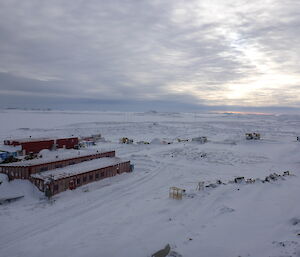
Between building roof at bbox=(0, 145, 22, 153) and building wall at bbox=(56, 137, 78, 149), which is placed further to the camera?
building wall at bbox=(56, 137, 78, 149)

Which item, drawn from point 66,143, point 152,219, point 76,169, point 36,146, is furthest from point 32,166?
point 66,143

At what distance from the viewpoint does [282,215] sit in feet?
39.9

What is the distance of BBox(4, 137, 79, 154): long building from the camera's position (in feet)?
85.4

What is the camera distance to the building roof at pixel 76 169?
55.4 feet

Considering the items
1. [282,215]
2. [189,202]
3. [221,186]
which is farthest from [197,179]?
[282,215]

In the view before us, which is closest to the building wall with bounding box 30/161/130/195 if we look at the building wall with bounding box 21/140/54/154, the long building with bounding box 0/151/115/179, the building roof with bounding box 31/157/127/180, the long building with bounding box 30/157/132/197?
the long building with bounding box 30/157/132/197

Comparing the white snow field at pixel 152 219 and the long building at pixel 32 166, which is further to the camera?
the long building at pixel 32 166

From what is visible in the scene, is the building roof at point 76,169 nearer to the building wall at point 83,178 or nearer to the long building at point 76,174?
the long building at point 76,174

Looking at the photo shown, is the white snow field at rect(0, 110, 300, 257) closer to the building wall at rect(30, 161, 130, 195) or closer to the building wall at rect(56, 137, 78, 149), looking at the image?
the building wall at rect(30, 161, 130, 195)

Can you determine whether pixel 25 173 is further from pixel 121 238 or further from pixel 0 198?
pixel 121 238

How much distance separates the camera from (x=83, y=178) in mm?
18016

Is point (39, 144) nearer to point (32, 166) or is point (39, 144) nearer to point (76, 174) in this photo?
point (32, 166)

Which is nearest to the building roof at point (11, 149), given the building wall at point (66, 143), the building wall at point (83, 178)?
the building wall at point (66, 143)

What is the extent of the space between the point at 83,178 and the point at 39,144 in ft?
38.6
